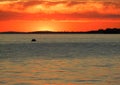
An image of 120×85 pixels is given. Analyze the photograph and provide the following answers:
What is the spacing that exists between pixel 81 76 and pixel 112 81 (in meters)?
3.76

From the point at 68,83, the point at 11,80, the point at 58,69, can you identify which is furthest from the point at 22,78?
the point at 58,69

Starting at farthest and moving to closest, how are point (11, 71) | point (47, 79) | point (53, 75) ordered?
1. point (11, 71)
2. point (53, 75)
3. point (47, 79)

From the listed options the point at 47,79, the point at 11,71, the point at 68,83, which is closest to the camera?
the point at 68,83

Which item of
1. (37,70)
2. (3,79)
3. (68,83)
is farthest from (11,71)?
(68,83)

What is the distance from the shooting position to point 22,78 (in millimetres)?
39281

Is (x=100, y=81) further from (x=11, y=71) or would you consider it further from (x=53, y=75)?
(x=11, y=71)

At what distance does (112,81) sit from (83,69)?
9087mm

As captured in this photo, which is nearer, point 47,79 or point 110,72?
point 47,79

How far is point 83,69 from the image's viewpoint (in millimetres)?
46156

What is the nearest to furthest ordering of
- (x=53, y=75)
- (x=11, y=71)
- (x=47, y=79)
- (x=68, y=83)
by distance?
1. (x=68, y=83)
2. (x=47, y=79)
3. (x=53, y=75)
4. (x=11, y=71)

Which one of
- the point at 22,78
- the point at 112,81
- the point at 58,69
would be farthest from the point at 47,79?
the point at 58,69

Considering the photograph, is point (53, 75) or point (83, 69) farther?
point (83, 69)

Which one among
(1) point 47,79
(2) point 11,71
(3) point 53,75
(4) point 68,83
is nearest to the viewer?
(4) point 68,83

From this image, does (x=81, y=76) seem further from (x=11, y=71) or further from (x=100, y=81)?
(x=11, y=71)
